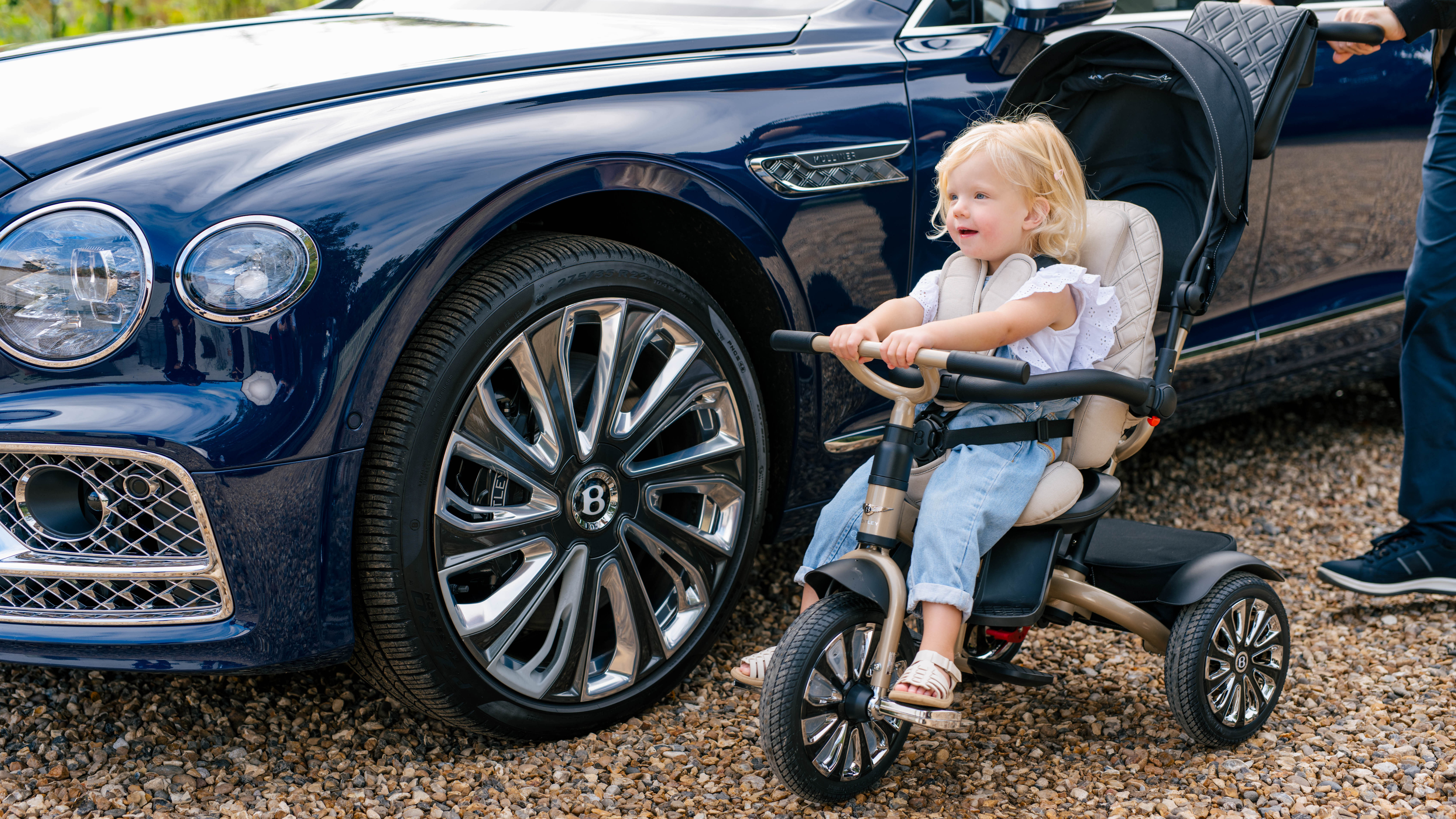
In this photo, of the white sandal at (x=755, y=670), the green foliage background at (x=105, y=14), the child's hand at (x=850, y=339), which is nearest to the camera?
the child's hand at (x=850, y=339)

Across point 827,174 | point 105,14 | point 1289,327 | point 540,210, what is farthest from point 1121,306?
point 105,14

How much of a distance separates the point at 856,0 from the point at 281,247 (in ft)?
4.86

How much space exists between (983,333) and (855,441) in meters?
0.63

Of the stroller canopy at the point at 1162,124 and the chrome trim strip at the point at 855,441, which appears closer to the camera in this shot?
the stroller canopy at the point at 1162,124

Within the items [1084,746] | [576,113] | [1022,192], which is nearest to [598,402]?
[576,113]

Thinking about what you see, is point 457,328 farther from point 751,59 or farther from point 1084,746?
point 1084,746

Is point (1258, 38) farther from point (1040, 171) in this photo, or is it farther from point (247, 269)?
point (247, 269)

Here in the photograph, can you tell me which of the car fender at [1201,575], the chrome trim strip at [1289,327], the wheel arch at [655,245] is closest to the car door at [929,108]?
the wheel arch at [655,245]

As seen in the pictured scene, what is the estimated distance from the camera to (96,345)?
188 centimetres

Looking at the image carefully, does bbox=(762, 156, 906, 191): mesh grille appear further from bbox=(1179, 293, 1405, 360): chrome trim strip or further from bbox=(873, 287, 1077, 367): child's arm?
bbox=(1179, 293, 1405, 360): chrome trim strip

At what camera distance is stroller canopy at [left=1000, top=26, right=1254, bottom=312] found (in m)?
2.25

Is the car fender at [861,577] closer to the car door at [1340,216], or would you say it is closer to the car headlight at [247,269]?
the car headlight at [247,269]

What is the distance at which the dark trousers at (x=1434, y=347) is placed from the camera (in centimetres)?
303

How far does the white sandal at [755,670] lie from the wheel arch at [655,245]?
0.52 metres
